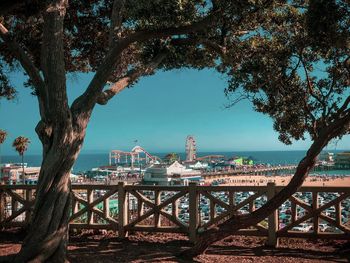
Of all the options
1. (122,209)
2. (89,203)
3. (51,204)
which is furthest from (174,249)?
(51,204)

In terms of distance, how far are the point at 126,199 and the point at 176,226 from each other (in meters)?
1.33

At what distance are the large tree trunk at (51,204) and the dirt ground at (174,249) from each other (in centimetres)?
72

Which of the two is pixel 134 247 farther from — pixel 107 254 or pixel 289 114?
pixel 289 114

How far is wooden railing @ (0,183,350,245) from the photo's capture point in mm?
8883

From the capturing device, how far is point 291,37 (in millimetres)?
8742

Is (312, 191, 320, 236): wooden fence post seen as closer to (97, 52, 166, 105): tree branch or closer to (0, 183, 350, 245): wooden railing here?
(0, 183, 350, 245): wooden railing

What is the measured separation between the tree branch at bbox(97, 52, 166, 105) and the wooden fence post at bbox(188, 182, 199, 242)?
2668mm

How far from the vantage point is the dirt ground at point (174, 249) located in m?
8.01

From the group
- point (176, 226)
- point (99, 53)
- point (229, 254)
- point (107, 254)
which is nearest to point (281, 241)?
point (229, 254)

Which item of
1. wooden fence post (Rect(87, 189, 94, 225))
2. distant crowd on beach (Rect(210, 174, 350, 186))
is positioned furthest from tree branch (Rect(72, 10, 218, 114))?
distant crowd on beach (Rect(210, 174, 350, 186))

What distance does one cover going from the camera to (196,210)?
9422 mm

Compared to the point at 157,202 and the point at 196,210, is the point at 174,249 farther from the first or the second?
the point at 157,202

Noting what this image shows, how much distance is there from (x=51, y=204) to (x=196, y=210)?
3.62 meters

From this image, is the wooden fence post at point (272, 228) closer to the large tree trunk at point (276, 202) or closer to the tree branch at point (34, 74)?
the large tree trunk at point (276, 202)
